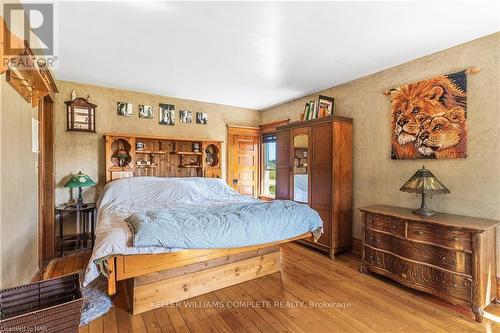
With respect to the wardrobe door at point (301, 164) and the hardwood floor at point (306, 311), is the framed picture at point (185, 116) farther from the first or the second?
the hardwood floor at point (306, 311)

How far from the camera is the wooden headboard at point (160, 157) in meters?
3.79

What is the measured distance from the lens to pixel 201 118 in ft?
15.2

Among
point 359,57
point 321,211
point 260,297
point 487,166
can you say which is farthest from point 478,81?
point 260,297

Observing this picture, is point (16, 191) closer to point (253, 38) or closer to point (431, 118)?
point (253, 38)

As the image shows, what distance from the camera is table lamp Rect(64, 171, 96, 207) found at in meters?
3.31

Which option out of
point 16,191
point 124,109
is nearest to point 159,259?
point 16,191

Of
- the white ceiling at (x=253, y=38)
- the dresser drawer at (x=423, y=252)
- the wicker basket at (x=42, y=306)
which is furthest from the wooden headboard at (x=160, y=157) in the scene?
the dresser drawer at (x=423, y=252)

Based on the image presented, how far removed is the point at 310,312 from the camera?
206 cm

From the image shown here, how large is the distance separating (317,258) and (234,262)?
1.32 meters

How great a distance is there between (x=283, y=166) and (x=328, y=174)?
936 mm

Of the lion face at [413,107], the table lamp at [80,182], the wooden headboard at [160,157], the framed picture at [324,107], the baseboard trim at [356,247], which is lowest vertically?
the baseboard trim at [356,247]

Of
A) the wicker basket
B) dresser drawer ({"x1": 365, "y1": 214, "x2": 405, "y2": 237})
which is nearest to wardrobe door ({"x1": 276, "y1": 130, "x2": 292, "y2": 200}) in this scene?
dresser drawer ({"x1": 365, "y1": 214, "x2": 405, "y2": 237})

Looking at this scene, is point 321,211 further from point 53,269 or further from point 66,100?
point 66,100

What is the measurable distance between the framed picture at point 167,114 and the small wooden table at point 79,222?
1.73 meters
